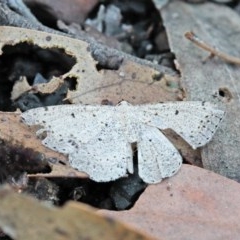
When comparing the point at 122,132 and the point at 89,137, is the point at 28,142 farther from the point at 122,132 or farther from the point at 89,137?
the point at 122,132

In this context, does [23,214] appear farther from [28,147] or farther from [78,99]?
[78,99]

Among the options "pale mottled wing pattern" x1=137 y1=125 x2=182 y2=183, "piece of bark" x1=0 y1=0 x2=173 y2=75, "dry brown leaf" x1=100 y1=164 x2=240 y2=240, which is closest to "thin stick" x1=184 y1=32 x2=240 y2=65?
"piece of bark" x1=0 y1=0 x2=173 y2=75

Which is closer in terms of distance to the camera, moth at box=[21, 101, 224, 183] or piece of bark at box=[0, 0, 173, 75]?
moth at box=[21, 101, 224, 183]

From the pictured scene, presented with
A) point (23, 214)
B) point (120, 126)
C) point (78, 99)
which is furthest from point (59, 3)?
point (23, 214)

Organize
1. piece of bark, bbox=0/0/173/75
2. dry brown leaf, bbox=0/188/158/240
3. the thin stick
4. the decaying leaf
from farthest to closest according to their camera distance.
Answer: the thin stick
piece of bark, bbox=0/0/173/75
the decaying leaf
dry brown leaf, bbox=0/188/158/240

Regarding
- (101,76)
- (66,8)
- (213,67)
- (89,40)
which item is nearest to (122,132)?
(101,76)

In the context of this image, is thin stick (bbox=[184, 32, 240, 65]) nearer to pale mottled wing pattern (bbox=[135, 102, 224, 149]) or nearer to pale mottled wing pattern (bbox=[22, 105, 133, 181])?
pale mottled wing pattern (bbox=[135, 102, 224, 149])

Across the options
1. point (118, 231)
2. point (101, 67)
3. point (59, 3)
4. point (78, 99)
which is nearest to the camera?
point (118, 231)
